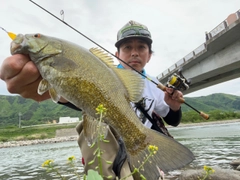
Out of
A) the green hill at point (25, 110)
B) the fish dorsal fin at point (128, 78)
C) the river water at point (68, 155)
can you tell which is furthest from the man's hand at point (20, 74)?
the green hill at point (25, 110)

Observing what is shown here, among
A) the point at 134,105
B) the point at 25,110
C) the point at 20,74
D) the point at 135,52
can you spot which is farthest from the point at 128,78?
the point at 25,110

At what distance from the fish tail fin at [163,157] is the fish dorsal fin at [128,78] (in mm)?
480

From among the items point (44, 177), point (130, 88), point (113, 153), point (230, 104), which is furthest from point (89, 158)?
point (230, 104)

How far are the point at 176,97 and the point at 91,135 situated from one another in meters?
1.61

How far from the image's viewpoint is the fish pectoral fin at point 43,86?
7.09 ft

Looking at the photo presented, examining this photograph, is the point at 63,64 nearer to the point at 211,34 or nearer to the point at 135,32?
the point at 135,32

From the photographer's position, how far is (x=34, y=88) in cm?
239

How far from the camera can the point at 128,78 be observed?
7.95ft

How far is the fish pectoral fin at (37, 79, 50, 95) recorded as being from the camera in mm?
2162

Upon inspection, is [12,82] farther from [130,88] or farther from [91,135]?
[130,88]

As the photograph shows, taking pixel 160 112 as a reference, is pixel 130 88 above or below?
above

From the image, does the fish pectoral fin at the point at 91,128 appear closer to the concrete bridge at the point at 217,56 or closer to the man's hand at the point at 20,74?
the man's hand at the point at 20,74

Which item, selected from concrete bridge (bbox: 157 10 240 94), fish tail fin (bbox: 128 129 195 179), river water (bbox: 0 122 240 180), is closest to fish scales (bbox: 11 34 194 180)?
fish tail fin (bbox: 128 129 195 179)

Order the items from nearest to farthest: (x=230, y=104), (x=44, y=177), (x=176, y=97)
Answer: (x=176, y=97)
(x=44, y=177)
(x=230, y=104)
